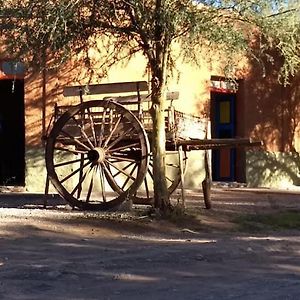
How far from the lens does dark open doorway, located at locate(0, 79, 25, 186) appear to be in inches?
802

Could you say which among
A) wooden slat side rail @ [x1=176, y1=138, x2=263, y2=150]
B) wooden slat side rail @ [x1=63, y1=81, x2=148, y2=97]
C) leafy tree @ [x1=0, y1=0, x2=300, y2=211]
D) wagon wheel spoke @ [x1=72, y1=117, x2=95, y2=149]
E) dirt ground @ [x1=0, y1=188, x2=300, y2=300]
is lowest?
dirt ground @ [x1=0, y1=188, x2=300, y2=300]

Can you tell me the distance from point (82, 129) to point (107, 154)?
76 cm

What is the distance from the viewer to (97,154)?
1251 cm

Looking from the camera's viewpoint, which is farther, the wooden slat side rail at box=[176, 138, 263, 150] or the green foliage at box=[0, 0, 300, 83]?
the wooden slat side rail at box=[176, 138, 263, 150]

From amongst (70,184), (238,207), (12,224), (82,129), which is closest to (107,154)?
(82,129)

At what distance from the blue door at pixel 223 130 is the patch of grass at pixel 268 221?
281 inches

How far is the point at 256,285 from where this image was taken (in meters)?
7.35

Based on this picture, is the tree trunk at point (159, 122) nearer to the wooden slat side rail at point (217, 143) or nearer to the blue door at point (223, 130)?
the wooden slat side rail at point (217, 143)

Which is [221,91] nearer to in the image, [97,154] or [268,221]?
[268,221]

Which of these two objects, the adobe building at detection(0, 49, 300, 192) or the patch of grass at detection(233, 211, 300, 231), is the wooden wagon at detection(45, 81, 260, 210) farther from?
the adobe building at detection(0, 49, 300, 192)

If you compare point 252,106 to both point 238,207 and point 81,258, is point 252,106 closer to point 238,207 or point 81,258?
point 238,207

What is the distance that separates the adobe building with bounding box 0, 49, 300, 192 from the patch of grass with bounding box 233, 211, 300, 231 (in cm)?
559

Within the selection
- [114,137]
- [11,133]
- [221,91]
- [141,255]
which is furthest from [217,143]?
[11,133]

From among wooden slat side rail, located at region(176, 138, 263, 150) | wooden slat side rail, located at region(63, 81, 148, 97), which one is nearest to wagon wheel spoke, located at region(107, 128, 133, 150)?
wooden slat side rail, located at region(63, 81, 148, 97)
